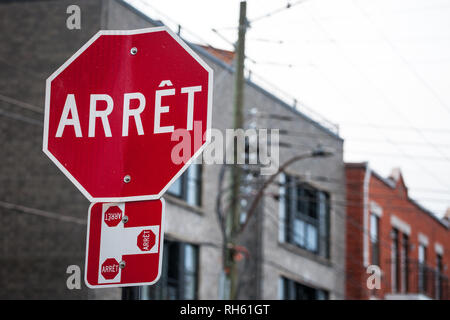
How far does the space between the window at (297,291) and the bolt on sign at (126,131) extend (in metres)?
20.4

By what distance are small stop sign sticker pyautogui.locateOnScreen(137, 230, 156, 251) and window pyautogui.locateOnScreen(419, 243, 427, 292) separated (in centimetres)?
2734

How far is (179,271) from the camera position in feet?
67.3

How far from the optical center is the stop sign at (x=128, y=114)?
4113 millimetres

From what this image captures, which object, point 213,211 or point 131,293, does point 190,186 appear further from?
point 131,293

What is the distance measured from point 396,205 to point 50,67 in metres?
15.3

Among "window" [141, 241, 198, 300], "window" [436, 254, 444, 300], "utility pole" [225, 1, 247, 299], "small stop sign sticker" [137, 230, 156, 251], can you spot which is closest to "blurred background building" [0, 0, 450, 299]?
"window" [141, 241, 198, 300]

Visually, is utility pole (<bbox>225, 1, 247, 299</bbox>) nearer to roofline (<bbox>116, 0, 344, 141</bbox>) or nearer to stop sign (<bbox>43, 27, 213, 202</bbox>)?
roofline (<bbox>116, 0, 344, 141</bbox>)

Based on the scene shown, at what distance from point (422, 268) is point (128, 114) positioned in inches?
1113

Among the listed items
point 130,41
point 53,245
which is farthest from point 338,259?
point 130,41

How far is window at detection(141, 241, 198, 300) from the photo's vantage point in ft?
65.8

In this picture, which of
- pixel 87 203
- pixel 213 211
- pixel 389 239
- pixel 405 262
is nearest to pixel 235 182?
pixel 87 203

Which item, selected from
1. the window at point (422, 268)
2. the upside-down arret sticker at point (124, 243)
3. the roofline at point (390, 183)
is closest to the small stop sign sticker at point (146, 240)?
the upside-down arret sticker at point (124, 243)

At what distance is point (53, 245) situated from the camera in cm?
1830

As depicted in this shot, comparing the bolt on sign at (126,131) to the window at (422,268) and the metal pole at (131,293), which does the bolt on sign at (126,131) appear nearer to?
the metal pole at (131,293)
